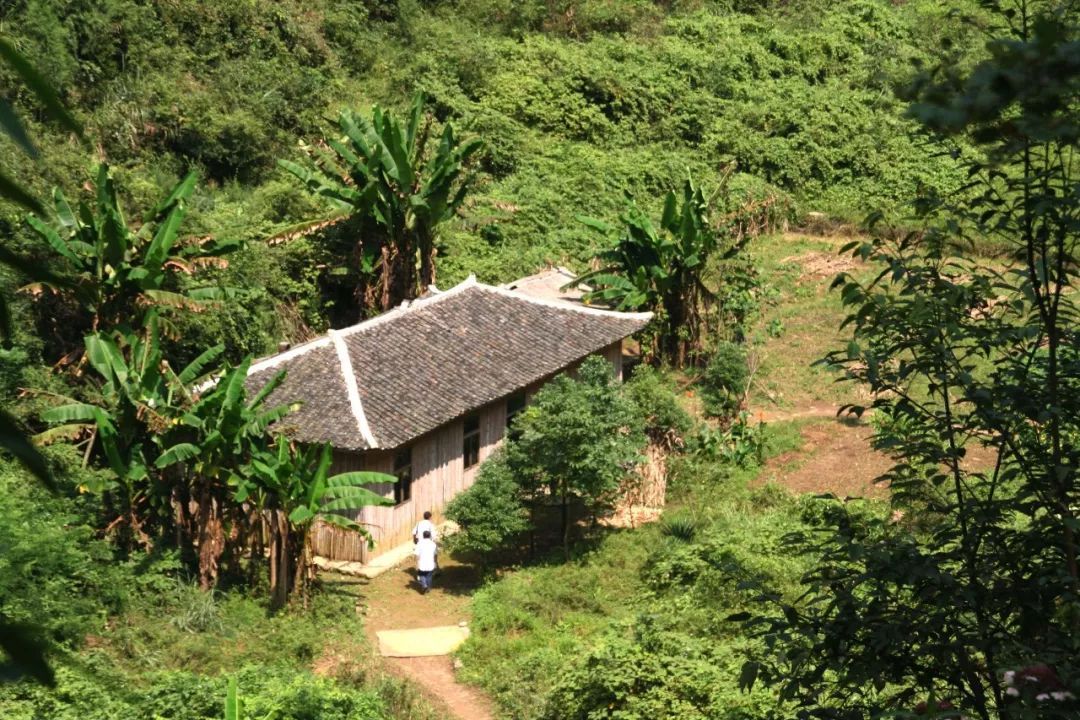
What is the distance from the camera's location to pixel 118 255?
588 inches

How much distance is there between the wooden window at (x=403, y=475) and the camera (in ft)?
53.9

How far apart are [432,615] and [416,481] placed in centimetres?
236

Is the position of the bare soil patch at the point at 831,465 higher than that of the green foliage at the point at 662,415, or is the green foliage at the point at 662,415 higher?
the green foliage at the point at 662,415

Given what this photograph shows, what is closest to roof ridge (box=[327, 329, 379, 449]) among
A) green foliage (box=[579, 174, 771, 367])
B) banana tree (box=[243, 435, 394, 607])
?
banana tree (box=[243, 435, 394, 607])

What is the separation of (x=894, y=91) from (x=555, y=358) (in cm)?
1545

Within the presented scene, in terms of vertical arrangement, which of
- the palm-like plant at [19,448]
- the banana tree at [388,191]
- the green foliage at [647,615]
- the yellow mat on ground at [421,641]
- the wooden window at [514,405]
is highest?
the banana tree at [388,191]

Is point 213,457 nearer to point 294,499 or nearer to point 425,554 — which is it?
point 294,499

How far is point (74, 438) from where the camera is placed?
14727mm

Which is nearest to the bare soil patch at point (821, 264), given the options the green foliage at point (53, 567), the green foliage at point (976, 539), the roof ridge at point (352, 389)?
the roof ridge at point (352, 389)

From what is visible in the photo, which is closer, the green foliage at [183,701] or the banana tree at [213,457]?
the green foliage at [183,701]

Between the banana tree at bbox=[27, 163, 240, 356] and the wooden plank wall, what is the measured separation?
106 inches

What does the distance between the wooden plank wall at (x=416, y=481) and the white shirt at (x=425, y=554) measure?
2.08 feet

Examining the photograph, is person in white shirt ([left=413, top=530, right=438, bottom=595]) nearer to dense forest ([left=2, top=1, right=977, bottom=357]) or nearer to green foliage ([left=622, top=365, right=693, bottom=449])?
green foliage ([left=622, top=365, right=693, bottom=449])

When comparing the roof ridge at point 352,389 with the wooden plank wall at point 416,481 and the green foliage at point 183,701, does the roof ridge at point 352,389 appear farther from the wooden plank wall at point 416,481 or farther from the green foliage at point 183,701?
the green foliage at point 183,701
